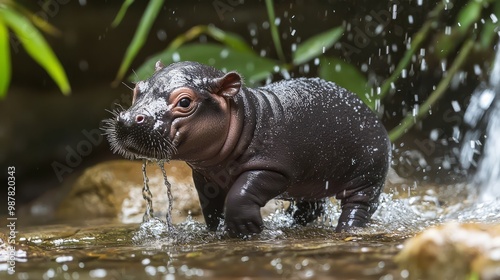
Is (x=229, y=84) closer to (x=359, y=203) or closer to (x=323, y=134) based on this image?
Answer: (x=323, y=134)

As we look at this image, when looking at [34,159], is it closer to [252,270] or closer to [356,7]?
[356,7]

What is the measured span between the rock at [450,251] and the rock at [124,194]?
3140mm

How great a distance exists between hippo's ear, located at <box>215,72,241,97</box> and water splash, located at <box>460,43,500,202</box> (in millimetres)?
2739

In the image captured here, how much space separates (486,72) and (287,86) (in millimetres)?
3348

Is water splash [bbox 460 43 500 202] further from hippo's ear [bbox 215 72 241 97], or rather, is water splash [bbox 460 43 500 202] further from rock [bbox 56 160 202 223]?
hippo's ear [bbox 215 72 241 97]

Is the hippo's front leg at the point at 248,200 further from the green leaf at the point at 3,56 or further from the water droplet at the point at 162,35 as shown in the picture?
the water droplet at the point at 162,35

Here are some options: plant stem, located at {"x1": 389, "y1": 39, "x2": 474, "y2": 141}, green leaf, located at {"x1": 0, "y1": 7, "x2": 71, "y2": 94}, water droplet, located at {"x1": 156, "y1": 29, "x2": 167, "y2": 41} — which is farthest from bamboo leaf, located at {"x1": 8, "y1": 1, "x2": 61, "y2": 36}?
plant stem, located at {"x1": 389, "y1": 39, "x2": 474, "y2": 141}

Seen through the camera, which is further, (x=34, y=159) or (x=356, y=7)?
(x=34, y=159)

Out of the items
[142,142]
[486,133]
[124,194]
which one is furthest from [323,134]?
[486,133]

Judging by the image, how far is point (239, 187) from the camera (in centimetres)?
376

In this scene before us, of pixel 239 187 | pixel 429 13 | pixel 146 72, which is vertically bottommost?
pixel 239 187

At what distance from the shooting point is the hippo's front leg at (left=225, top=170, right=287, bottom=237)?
371 centimetres

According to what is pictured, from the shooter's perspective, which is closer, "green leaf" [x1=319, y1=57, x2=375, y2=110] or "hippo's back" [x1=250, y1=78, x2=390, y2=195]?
"hippo's back" [x1=250, y1=78, x2=390, y2=195]

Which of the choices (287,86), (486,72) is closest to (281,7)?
(486,72)
